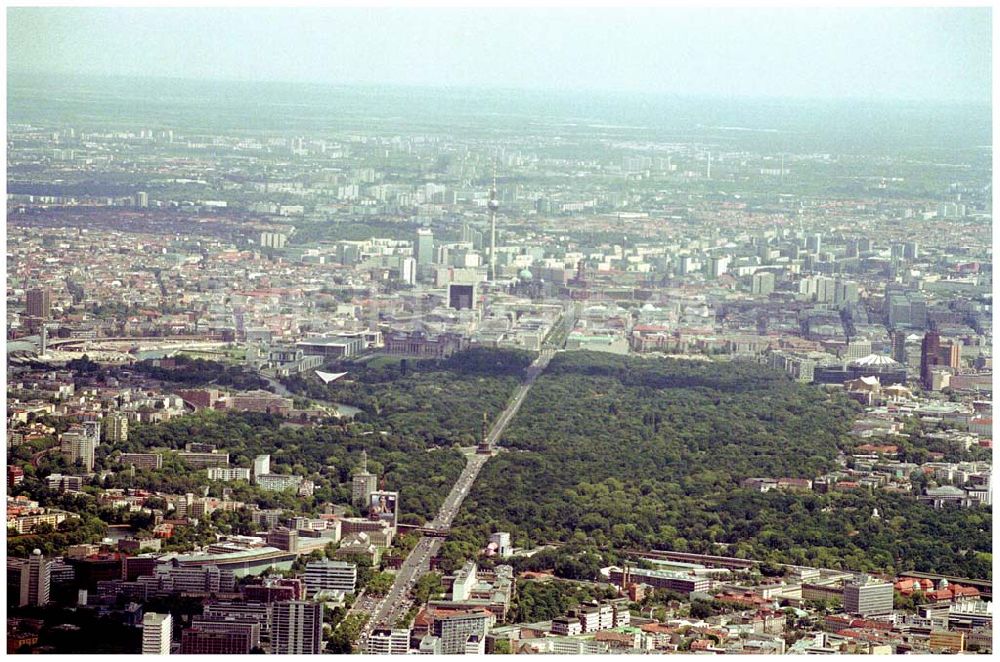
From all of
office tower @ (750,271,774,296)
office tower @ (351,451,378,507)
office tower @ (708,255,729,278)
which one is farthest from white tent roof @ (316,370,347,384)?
office tower @ (750,271,774,296)

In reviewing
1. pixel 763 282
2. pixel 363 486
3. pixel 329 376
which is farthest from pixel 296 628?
pixel 763 282

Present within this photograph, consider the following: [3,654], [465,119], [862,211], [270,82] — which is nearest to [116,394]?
[270,82]

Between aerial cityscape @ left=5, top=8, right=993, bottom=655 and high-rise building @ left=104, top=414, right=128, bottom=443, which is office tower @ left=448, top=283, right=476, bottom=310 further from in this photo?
high-rise building @ left=104, top=414, right=128, bottom=443

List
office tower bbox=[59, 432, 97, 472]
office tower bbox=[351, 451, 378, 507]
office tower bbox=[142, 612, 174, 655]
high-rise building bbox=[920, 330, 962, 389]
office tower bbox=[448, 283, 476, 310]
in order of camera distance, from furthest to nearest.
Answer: office tower bbox=[448, 283, 476, 310]
high-rise building bbox=[920, 330, 962, 389]
office tower bbox=[59, 432, 97, 472]
office tower bbox=[351, 451, 378, 507]
office tower bbox=[142, 612, 174, 655]

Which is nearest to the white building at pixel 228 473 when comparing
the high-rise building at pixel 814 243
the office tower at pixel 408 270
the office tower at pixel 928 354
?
the office tower at pixel 408 270

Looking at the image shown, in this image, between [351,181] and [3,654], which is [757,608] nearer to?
[3,654]

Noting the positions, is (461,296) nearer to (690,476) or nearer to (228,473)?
(690,476)
